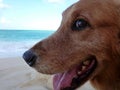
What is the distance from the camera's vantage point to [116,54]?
2695mm

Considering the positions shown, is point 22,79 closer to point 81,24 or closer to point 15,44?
point 81,24

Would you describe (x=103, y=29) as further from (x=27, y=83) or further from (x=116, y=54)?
(x=27, y=83)

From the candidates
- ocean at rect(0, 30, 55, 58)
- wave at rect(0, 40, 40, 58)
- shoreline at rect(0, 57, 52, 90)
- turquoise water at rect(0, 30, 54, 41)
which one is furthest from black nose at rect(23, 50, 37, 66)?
turquoise water at rect(0, 30, 54, 41)

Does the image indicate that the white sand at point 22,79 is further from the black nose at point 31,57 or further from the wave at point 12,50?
the wave at point 12,50

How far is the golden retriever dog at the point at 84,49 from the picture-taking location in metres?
2.69

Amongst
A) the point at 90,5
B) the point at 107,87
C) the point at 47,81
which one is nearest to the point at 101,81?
the point at 107,87

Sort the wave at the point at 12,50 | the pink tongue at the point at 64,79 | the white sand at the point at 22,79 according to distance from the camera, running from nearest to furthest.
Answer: the pink tongue at the point at 64,79 < the white sand at the point at 22,79 < the wave at the point at 12,50

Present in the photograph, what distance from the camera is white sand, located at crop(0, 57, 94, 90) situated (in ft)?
16.6

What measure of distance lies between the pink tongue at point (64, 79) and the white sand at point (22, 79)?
1.84m

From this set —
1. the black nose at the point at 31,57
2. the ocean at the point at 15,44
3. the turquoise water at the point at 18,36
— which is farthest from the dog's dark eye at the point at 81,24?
the turquoise water at the point at 18,36

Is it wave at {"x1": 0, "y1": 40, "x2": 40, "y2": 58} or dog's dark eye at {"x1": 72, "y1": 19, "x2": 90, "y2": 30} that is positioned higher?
dog's dark eye at {"x1": 72, "y1": 19, "x2": 90, "y2": 30}

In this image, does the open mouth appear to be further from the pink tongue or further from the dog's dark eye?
the dog's dark eye

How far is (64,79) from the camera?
9.34 feet

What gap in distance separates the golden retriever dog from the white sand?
189 centimetres
